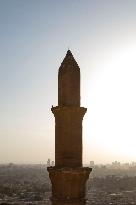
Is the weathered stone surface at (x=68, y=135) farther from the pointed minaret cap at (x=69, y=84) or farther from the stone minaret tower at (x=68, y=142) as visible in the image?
the pointed minaret cap at (x=69, y=84)

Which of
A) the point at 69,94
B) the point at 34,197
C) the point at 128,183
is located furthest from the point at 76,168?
the point at 128,183

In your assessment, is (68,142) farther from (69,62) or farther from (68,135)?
(69,62)

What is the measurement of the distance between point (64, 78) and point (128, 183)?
238 ft

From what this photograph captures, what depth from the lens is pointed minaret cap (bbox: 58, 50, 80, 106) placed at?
7836 millimetres

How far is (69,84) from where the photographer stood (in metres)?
7.87

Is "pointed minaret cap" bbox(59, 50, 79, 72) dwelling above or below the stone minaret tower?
above

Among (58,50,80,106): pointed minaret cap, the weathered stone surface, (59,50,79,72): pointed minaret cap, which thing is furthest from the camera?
(59,50,79,72): pointed minaret cap

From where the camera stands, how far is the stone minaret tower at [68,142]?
737 centimetres

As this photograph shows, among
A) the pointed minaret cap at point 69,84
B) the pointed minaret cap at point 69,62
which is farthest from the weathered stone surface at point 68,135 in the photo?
the pointed minaret cap at point 69,62

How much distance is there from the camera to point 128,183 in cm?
7688

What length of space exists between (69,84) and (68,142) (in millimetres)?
1271

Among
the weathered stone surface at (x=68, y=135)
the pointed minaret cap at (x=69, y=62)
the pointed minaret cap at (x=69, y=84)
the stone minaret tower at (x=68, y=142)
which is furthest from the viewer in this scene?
the pointed minaret cap at (x=69, y=62)

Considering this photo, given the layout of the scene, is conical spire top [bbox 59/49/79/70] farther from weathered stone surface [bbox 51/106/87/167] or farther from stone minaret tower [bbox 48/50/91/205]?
weathered stone surface [bbox 51/106/87/167]

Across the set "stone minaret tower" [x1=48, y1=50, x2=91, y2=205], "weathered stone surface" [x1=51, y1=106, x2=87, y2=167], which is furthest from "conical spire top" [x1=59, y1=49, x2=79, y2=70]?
"weathered stone surface" [x1=51, y1=106, x2=87, y2=167]
